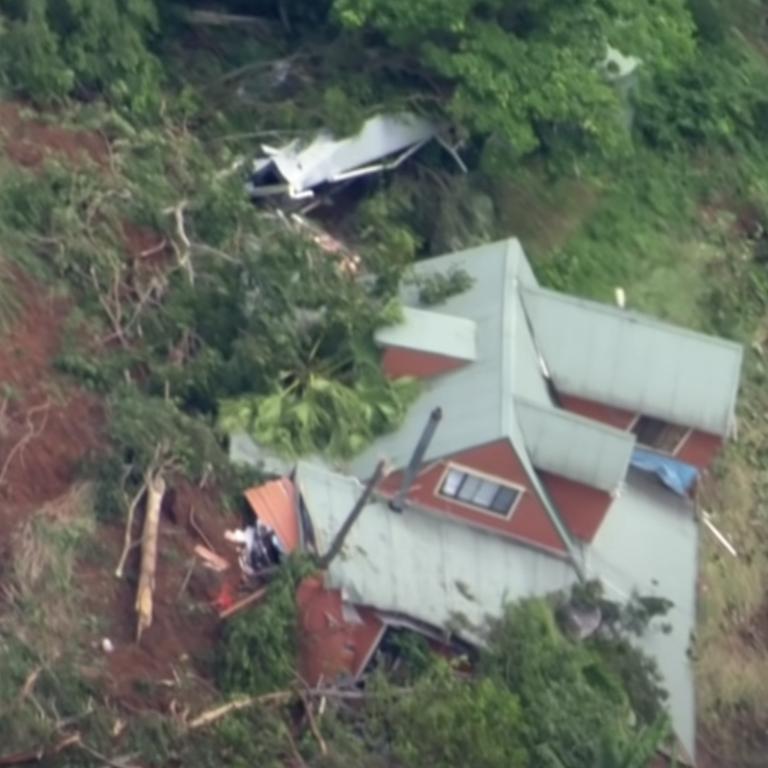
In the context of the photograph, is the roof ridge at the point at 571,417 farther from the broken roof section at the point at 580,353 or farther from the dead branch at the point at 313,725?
the dead branch at the point at 313,725

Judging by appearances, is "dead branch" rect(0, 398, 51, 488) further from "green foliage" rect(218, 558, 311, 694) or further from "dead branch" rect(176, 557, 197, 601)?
"green foliage" rect(218, 558, 311, 694)

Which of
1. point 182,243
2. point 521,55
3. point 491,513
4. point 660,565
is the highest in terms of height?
point 521,55

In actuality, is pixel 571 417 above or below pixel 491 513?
above

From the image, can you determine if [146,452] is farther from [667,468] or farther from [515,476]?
[667,468]

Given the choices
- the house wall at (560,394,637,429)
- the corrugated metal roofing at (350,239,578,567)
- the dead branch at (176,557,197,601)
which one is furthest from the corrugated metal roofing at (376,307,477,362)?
the dead branch at (176,557,197,601)

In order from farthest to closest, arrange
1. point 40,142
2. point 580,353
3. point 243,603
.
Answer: point 40,142 < point 580,353 < point 243,603

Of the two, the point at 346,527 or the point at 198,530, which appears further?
the point at 198,530

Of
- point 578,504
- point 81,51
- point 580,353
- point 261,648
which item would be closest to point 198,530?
point 261,648
